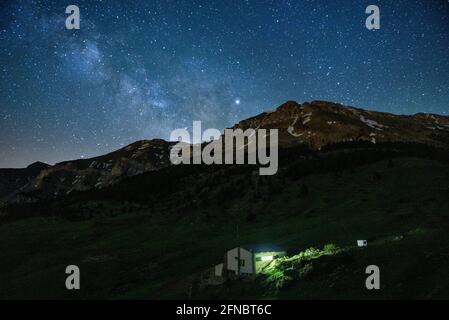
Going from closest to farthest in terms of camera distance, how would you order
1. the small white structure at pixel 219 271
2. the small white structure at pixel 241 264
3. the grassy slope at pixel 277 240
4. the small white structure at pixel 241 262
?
the grassy slope at pixel 277 240 < the small white structure at pixel 219 271 < the small white structure at pixel 241 264 < the small white structure at pixel 241 262

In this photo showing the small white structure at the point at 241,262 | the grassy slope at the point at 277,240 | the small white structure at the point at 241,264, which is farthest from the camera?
the small white structure at the point at 241,262

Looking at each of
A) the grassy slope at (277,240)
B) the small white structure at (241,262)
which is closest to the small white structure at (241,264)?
the small white structure at (241,262)

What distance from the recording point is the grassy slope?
40.8 metres

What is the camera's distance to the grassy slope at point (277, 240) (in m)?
40.8

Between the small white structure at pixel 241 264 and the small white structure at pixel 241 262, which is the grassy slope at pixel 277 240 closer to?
the small white structure at pixel 241 264

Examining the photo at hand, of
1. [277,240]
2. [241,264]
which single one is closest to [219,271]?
[241,264]

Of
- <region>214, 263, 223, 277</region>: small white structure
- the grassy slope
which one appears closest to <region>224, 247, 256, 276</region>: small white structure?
<region>214, 263, 223, 277</region>: small white structure

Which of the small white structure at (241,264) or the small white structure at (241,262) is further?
the small white structure at (241,262)

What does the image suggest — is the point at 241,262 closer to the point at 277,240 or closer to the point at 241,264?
the point at 241,264

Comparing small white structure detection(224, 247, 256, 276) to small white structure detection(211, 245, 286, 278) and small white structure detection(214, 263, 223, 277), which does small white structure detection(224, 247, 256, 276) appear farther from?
small white structure detection(214, 263, 223, 277)

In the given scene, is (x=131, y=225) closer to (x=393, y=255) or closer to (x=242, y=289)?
(x=242, y=289)

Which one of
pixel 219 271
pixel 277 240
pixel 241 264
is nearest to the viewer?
pixel 219 271

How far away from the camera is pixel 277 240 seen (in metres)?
81.2
